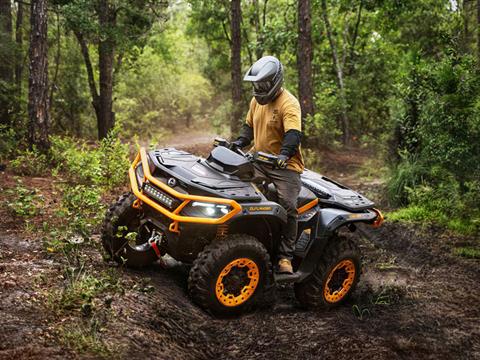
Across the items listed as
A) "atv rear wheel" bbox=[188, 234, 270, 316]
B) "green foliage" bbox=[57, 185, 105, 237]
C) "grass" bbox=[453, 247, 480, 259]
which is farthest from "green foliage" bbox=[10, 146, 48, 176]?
"grass" bbox=[453, 247, 480, 259]

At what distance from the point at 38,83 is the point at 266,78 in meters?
7.49

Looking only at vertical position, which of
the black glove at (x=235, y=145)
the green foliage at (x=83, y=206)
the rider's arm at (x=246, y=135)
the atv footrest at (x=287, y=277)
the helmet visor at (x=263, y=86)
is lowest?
the atv footrest at (x=287, y=277)

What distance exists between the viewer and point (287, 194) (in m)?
5.20

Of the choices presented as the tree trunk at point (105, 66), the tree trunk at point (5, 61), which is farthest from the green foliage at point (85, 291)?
the tree trunk at point (105, 66)

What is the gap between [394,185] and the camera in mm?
10445

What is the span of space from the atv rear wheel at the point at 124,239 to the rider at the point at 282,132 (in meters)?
1.41

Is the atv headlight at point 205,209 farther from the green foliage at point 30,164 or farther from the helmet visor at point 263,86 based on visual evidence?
the green foliage at point 30,164

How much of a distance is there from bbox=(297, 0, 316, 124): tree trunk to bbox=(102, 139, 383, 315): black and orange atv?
9.42 meters

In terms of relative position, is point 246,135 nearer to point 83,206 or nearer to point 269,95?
point 269,95

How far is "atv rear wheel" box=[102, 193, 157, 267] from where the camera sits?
516cm

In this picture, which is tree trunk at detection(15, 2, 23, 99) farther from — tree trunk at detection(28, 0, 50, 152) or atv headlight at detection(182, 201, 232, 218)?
atv headlight at detection(182, 201, 232, 218)

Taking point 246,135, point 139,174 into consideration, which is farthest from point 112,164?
point 139,174

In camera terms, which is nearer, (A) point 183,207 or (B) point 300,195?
(A) point 183,207

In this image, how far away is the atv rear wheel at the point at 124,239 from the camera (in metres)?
5.16
